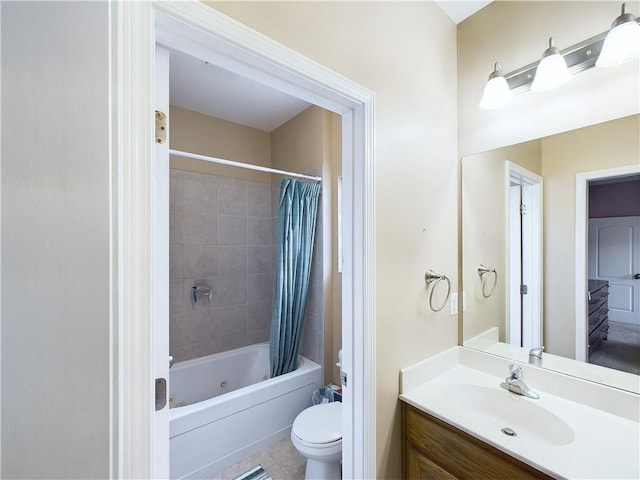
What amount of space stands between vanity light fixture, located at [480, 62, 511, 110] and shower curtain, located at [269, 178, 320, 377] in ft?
4.55

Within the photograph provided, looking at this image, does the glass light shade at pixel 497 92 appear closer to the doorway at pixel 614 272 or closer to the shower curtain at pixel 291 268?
the doorway at pixel 614 272

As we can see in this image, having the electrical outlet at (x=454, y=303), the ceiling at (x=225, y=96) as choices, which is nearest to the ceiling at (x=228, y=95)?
the ceiling at (x=225, y=96)

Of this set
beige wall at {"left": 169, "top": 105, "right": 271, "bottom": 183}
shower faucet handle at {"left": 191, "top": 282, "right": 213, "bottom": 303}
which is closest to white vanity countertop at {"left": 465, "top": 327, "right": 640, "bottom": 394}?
shower faucet handle at {"left": 191, "top": 282, "right": 213, "bottom": 303}

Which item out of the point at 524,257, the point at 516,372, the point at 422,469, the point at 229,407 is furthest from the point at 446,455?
the point at 229,407

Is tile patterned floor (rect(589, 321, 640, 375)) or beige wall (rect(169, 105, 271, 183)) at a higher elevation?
beige wall (rect(169, 105, 271, 183))

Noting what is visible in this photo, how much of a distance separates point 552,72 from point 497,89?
0.21 m

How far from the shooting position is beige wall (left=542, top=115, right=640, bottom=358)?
3.81 feet

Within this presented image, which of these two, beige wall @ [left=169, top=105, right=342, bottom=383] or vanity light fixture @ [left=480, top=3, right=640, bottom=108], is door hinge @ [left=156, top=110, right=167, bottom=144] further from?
beige wall @ [left=169, top=105, right=342, bottom=383]

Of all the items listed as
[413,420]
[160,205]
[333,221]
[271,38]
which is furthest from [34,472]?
[333,221]

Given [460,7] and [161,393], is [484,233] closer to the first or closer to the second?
[460,7]

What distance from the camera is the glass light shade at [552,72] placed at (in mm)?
1128

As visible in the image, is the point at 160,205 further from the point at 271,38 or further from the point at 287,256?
the point at 287,256

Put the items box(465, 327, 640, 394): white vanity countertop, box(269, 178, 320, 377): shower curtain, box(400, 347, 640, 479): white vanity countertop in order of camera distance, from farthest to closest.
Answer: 1. box(269, 178, 320, 377): shower curtain
2. box(465, 327, 640, 394): white vanity countertop
3. box(400, 347, 640, 479): white vanity countertop

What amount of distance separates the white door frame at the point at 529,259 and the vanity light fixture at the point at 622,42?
0.49m
